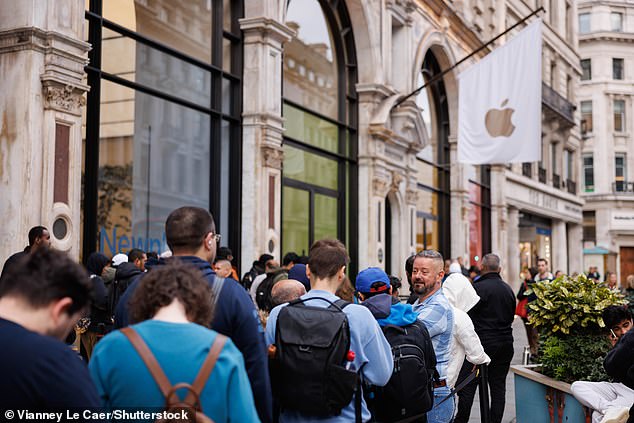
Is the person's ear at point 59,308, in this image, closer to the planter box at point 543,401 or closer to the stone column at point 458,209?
the planter box at point 543,401

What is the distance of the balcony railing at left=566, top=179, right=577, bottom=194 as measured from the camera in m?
38.2

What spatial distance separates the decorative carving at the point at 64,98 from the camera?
8914 millimetres

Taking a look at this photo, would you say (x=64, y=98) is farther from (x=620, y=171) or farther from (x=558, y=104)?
(x=620, y=171)

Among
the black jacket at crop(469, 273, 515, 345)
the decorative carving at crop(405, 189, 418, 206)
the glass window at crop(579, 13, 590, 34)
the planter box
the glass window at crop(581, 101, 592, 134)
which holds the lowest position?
the planter box

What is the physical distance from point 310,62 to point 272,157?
3985 mm

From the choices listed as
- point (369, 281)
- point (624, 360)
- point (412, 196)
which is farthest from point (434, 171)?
point (369, 281)

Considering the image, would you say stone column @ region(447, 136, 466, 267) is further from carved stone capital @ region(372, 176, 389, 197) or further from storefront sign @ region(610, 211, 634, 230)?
storefront sign @ region(610, 211, 634, 230)

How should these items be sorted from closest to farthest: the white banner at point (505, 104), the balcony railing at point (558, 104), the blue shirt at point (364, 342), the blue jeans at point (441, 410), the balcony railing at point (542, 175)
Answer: the blue shirt at point (364, 342) → the blue jeans at point (441, 410) → the white banner at point (505, 104) → the balcony railing at point (558, 104) → the balcony railing at point (542, 175)

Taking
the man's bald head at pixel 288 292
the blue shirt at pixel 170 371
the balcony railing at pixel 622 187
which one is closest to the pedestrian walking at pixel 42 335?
the blue shirt at pixel 170 371

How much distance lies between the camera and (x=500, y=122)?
16.6 m

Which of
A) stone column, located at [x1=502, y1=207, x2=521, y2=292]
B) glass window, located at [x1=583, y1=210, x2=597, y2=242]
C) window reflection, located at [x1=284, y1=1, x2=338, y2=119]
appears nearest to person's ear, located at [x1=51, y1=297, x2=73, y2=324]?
window reflection, located at [x1=284, y1=1, x2=338, y2=119]

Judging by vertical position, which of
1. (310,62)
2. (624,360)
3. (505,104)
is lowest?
(624,360)

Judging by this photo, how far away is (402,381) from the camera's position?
4656mm

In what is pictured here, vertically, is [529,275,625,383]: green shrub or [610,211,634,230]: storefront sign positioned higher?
[610,211,634,230]: storefront sign
